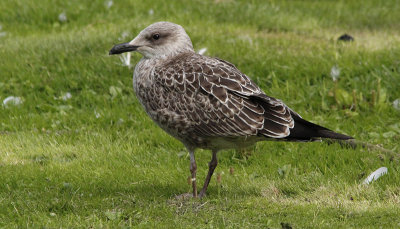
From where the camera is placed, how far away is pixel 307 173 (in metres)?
6.32

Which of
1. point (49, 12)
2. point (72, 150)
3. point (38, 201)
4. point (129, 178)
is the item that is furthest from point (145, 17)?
point (38, 201)

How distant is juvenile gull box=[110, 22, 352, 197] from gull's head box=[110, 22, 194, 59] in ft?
1.08

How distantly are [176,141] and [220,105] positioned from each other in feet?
6.26

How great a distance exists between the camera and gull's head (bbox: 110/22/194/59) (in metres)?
6.08

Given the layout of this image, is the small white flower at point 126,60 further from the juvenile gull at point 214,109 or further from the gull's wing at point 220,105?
the gull's wing at point 220,105

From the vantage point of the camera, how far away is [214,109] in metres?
5.47

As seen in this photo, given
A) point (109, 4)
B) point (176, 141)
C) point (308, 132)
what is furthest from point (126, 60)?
point (308, 132)

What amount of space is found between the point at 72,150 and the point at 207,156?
150cm

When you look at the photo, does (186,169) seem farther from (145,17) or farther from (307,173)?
(145,17)

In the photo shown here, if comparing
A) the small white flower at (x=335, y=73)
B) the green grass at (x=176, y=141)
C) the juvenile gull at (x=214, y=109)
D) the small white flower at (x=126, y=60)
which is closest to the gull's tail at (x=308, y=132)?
the juvenile gull at (x=214, y=109)

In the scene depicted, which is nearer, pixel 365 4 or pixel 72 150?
pixel 72 150

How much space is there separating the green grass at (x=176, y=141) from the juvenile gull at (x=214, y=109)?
0.59m

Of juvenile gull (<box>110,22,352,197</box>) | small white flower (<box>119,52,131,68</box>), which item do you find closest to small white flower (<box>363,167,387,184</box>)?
juvenile gull (<box>110,22,352,197</box>)

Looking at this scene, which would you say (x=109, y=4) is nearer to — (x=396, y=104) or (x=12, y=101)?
(x=12, y=101)
